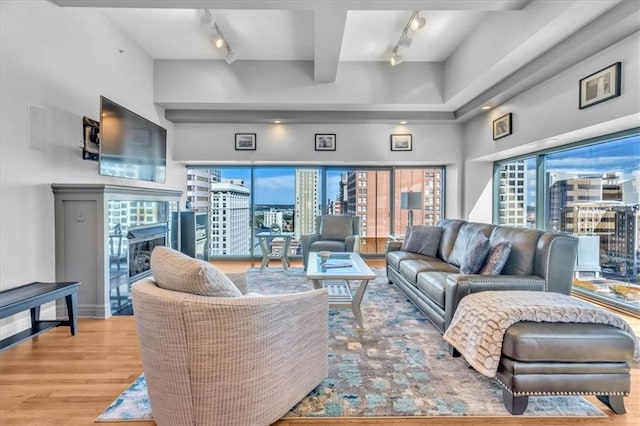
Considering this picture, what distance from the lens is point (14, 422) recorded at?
172 cm

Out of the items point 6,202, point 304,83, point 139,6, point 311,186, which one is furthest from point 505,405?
point 311,186

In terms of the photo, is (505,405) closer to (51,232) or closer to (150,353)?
(150,353)

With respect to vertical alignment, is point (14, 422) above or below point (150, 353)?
below

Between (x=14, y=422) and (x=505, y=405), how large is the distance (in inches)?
105

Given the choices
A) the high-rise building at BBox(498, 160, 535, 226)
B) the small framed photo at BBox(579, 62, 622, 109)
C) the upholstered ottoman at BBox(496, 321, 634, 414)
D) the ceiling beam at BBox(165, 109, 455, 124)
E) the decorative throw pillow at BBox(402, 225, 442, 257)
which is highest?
the ceiling beam at BBox(165, 109, 455, 124)

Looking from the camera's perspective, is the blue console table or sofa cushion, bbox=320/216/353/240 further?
sofa cushion, bbox=320/216/353/240

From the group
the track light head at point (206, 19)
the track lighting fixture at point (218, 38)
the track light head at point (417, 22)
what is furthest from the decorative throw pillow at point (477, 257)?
the track lighting fixture at point (218, 38)

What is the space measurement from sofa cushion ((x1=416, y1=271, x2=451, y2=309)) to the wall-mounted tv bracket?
3.80m

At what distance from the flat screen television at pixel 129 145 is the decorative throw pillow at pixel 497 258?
397cm

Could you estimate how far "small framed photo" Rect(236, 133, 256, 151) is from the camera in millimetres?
6035

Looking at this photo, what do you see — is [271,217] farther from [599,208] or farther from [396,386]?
[599,208]

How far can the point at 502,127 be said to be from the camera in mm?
4723

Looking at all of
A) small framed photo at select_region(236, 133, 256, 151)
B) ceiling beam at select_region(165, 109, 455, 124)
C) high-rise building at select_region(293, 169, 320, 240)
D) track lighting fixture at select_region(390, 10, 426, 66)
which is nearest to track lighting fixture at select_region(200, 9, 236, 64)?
ceiling beam at select_region(165, 109, 455, 124)

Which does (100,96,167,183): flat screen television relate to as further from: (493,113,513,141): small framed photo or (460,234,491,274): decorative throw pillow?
(493,113,513,141): small framed photo
